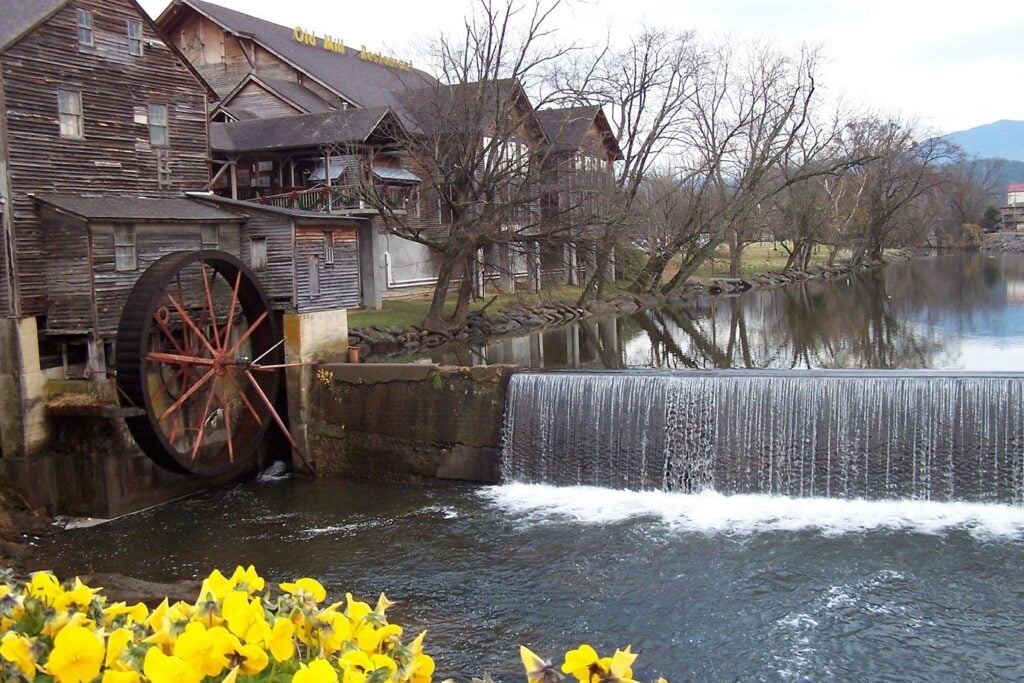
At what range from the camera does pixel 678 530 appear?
13297 millimetres

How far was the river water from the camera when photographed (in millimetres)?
9602

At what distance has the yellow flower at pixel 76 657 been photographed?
249 cm

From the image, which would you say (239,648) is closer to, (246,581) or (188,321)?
(246,581)

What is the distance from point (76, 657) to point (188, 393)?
14.1 m

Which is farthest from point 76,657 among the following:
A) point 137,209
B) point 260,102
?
point 260,102

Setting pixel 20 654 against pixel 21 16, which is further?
pixel 21 16

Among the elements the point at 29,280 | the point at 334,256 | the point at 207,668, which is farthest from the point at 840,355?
the point at 207,668

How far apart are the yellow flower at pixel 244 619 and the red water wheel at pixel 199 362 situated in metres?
13.1

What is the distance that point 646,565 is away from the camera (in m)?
11.9

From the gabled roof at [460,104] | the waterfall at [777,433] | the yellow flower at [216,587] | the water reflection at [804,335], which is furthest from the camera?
the gabled roof at [460,104]

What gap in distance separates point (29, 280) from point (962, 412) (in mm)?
14631

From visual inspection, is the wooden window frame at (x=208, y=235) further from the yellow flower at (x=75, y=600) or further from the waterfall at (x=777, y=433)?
the yellow flower at (x=75, y=600)

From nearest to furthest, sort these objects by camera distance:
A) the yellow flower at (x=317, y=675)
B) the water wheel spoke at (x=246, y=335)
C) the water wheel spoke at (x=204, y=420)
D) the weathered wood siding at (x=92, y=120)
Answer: the yellow flower at (x=317, y=675) < the weathered wood siding at (x=92, y=120) < the water wheel spoke at (x=204, y=420) < the water wheel spoke at (x=246, y=335)

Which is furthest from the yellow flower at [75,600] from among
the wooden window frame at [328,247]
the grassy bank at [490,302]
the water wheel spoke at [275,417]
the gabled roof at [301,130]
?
the gabled roof at [301,130]
